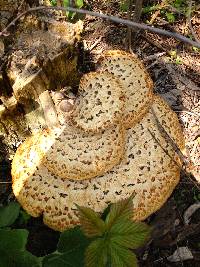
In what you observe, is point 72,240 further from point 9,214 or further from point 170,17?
point 170,17

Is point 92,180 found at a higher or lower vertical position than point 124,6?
lower

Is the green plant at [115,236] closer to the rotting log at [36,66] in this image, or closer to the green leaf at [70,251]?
the green leaf at [70,251]

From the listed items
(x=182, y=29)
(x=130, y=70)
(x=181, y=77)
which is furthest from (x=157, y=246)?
(x=182, y=29)

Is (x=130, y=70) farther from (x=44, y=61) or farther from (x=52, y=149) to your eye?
(x=52, y=149)

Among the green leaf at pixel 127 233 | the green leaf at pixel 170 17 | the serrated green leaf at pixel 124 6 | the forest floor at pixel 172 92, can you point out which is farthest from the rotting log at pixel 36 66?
the green leaf at pixel 170 17

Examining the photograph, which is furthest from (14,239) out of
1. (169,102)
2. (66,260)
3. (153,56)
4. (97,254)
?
(153,56)
